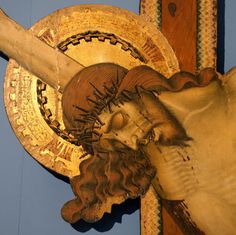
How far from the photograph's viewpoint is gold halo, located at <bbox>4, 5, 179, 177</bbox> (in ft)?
5.13

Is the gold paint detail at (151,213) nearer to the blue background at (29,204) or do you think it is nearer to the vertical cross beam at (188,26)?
the blue background at (29,204)

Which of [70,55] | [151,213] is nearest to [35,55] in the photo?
[70,55]

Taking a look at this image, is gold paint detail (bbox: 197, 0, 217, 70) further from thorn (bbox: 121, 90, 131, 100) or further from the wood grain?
thorn (bbox: 121, 90, 131, 100)

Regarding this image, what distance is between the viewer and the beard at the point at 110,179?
1.33 meters

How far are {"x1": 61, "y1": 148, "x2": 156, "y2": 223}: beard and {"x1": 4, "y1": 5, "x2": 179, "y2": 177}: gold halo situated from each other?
19 centimetres

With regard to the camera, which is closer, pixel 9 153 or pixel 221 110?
pixel 221 110

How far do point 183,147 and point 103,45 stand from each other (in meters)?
0.41

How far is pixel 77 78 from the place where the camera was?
136 centimetres

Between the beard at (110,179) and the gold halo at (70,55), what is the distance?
187 millimetres

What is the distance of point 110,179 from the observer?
1.34 metres

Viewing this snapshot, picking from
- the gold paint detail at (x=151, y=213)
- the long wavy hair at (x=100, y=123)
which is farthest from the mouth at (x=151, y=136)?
the gold paint detail at (x=151, y=213)

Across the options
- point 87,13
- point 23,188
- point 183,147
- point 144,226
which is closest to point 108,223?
point 144,226

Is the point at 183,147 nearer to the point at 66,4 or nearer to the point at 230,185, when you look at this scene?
the point at 230,185

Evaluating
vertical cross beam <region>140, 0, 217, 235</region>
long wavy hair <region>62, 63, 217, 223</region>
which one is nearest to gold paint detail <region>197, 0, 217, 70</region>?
vertical cross beam <region>140, 0, 217, 235</region>
